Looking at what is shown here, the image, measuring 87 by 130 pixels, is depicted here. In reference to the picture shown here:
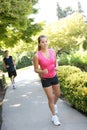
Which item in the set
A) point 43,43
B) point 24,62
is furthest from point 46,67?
point 24,62

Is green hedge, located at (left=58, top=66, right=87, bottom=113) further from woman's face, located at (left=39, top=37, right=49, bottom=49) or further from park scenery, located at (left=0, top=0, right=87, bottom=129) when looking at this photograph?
woman's face, located at (left=39, top=37, right=49, bottom=49)

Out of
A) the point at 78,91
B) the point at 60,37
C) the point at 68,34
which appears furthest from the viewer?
the point at 68,34

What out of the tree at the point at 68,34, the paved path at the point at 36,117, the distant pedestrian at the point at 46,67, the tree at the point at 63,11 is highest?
the distant pedestrian at the point at 46,67

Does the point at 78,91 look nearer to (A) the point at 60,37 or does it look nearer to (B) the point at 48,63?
(B) the point at 48,63

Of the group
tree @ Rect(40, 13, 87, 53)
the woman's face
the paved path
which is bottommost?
tree @ Rect(40, 13, 87, 53)

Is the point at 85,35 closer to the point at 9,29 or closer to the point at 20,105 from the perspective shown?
the point at 9,29

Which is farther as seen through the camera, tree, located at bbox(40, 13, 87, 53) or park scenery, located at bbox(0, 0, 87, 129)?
tree, located at bbox(40, 13, 87, 53)

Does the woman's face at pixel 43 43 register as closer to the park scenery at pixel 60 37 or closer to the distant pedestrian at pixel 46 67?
the distant pedestrian at pixel 46 67

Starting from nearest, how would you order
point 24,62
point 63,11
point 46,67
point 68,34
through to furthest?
1. point 46,67
2. point 68,34
3. point 24,62
4. point 63,11

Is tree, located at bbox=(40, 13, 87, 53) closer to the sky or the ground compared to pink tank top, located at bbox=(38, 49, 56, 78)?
closer to the ground

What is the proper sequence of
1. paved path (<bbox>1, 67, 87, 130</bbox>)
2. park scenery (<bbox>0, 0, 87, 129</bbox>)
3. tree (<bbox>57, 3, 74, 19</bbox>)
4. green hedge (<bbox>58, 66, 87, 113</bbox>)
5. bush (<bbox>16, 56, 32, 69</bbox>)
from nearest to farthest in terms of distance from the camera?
paved path (<bbox>1, 67, 87, 130</bbox>)
green hedge (<bbox>58, 66, 87, 113</bbox>)
park scenery (<bbox>0, 0, 87, 129</bbox>)
bush (<bbox>16, 56, 32, 69</bbox>)
tree (<bbox>57, 3, 74, 19</bbox>)

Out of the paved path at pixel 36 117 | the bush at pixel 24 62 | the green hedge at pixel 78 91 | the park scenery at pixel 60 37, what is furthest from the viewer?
the bush at pixel 24 62

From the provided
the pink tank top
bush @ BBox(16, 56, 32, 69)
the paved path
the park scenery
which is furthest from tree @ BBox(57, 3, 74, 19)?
the pink tank top

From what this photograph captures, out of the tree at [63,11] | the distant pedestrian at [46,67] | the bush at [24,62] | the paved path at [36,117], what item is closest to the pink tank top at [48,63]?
the distant pedestrian at [46,67]
